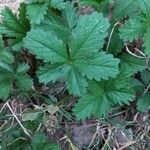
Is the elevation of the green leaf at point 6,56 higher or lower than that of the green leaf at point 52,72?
lower

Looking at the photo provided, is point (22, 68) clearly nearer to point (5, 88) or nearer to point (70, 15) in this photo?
point (5, 88)

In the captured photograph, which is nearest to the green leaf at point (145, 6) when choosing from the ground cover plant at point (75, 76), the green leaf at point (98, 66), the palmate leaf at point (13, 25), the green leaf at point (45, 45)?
the ground cover plant at point (75, 76)

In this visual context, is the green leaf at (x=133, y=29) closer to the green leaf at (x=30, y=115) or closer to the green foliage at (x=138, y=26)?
the green foliage at (x=138, y=26)

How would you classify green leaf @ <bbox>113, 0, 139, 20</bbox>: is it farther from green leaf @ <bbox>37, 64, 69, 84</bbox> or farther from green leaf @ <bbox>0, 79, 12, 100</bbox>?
green leaf @ <bbox>0, 79, 12, 100</bbox>

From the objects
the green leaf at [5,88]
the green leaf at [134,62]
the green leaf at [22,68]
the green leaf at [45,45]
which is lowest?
the green leaf at [5,88]

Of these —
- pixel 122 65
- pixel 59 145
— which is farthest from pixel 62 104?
pixel 122 65

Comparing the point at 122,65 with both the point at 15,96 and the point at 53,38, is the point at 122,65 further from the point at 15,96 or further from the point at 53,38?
the point at 15,96

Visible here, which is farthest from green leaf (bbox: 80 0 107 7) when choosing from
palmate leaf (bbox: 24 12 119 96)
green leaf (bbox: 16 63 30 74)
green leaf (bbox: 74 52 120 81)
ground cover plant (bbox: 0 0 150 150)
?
green leaf (bbox: 16 63 30 74)
